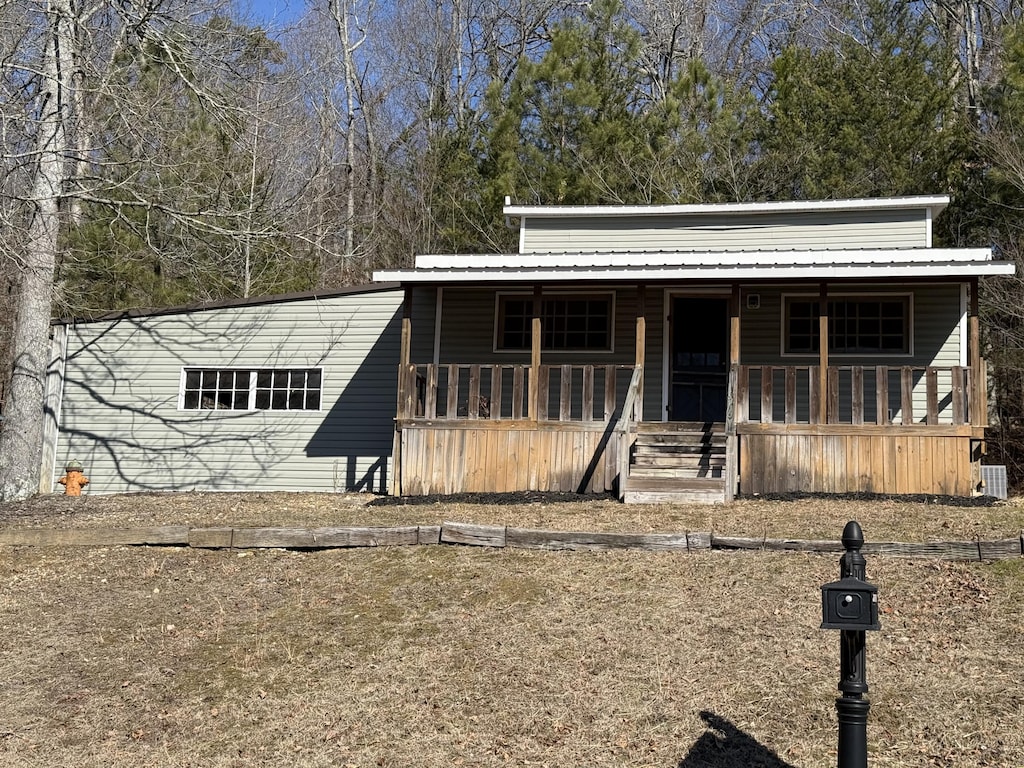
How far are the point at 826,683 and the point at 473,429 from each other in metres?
7.22

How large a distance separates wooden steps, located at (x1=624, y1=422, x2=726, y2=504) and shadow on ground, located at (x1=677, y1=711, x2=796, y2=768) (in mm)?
5755

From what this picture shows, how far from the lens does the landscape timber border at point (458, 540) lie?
822 cm

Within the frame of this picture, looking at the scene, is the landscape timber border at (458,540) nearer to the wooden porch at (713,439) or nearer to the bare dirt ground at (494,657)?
the bare dirt ground at (494,657)

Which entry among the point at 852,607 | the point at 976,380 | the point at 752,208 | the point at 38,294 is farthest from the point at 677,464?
the point at 38,294

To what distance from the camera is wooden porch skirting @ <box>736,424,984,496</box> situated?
1165 cm

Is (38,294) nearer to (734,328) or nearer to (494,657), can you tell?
(734,328)

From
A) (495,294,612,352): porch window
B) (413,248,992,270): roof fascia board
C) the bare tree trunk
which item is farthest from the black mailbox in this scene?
the bare tree trunk

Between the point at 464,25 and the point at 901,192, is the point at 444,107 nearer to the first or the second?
the point at 464,25

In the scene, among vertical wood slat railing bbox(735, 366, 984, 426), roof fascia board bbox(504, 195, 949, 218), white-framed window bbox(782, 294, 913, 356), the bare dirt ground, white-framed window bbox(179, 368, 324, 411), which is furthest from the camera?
white-framed window bbox(179, 368, 324, 411)

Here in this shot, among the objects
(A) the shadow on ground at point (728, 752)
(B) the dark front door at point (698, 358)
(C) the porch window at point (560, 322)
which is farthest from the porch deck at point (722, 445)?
(A) the shadow on ground at point (728, 752)

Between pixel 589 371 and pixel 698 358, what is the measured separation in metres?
2.30

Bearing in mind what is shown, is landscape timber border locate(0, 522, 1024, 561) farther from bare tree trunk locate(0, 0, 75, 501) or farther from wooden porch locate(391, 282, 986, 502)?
bare tree trunk locate(0, 0, 75, 501)

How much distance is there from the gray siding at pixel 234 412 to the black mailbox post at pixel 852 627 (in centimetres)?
1109

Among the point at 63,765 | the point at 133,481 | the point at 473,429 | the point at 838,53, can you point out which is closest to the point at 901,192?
the point at 838,53
